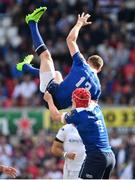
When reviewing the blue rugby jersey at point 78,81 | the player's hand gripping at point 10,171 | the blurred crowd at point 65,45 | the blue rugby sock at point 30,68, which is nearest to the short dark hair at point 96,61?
the blue rugby jersey at point 78,81

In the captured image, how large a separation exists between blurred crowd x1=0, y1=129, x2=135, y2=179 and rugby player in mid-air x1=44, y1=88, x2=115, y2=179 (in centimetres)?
620

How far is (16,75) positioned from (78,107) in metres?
12.0

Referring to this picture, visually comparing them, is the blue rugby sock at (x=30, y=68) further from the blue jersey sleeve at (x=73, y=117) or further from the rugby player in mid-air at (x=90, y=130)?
the blue jersey sleeve at (x=73, y=117)

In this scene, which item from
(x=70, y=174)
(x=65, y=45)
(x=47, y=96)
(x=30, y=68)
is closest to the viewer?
(x=47, y=96)

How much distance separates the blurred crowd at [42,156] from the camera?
64.2 ft

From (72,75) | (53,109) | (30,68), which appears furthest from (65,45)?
(53,109)

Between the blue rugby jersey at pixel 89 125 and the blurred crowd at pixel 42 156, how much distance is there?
6.33 metres

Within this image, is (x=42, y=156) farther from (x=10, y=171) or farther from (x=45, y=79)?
(x=10, y=171)

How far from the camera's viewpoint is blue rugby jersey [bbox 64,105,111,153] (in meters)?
12.7

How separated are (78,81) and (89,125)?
116 cm

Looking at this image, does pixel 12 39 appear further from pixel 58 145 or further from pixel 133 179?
pixel 58 145

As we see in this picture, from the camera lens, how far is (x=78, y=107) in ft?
41.7

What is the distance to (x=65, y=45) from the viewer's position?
81.8 ft

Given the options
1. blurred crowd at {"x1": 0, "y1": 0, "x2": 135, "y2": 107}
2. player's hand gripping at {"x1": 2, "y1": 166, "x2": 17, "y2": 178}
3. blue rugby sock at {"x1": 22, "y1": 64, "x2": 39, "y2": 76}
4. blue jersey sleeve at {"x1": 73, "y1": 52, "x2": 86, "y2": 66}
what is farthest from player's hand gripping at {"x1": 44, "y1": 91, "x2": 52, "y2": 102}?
blurred crowd at {"x1": 0, "y1": 0, "x2": 135, "y2": 107}
